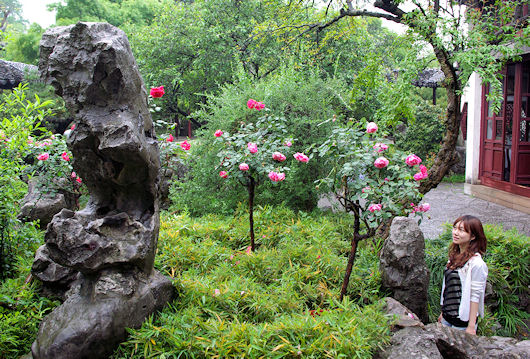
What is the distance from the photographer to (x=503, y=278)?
4508 millimetres

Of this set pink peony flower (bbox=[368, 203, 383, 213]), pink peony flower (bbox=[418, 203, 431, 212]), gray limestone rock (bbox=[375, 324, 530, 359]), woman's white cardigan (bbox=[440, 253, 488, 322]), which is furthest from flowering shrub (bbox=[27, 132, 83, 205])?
woman's white cardigan (bbox=[440, 253, 488, 322])

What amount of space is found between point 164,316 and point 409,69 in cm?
408

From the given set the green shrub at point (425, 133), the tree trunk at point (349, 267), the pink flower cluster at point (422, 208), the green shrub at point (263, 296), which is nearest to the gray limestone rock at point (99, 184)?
the green shrub at point (263, 296)

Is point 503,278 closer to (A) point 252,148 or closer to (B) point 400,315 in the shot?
(B) point 400,315

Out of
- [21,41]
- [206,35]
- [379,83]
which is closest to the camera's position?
[379,83]

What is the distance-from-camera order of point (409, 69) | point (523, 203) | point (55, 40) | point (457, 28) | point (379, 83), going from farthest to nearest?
point (523, 203) → point (379, 83) → point (409, 69) → point (457, 28) → point (55, 40)

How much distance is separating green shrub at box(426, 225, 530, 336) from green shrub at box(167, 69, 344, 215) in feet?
7.43

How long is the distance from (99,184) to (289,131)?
4.04 meters

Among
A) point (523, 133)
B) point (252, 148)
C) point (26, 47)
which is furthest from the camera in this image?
point (26, 47)

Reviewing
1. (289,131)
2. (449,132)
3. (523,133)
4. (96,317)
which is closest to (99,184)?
(96,317)

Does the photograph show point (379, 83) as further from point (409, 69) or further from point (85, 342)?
point (85, 342)

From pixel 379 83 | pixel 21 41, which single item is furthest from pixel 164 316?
pixel 21 41

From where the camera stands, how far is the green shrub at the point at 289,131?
653 cm

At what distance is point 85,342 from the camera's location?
2.74 metres
